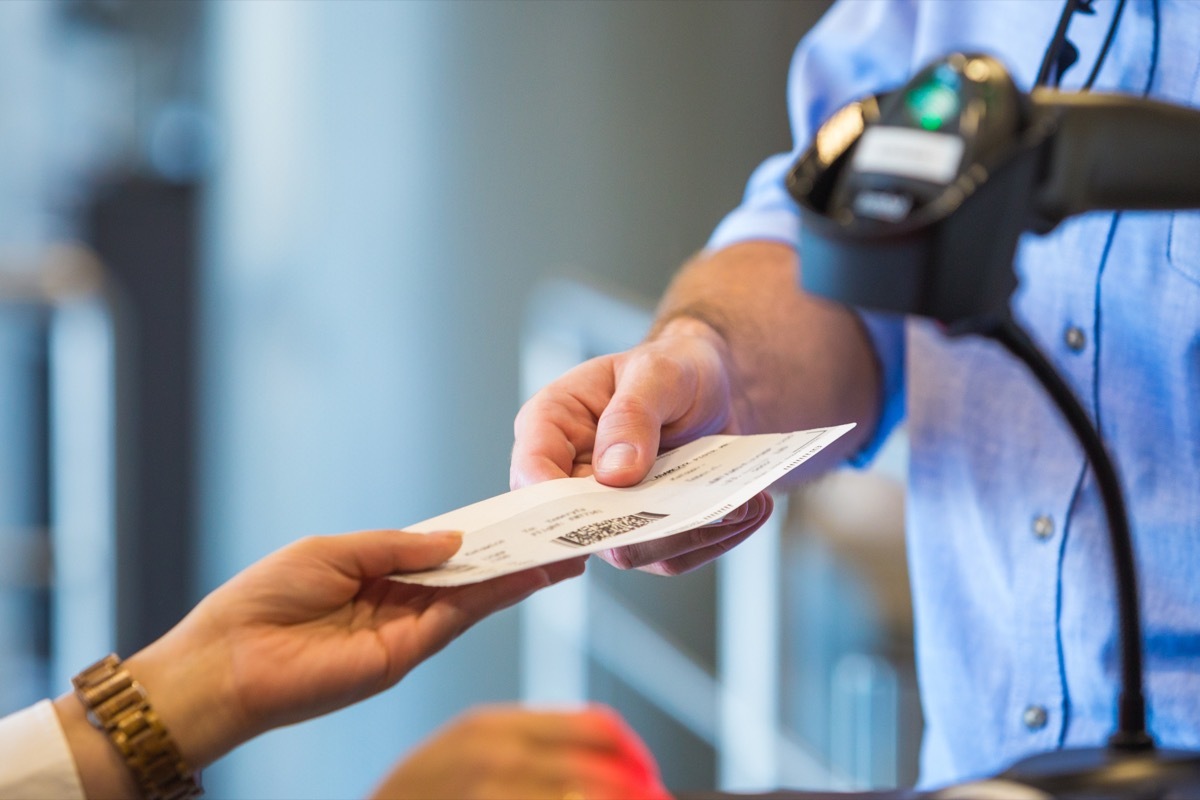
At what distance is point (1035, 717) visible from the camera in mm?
826

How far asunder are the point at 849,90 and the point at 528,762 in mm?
790

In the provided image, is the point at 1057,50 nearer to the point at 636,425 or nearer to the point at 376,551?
the point at 636,425

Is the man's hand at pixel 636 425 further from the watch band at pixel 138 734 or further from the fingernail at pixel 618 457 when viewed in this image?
the watch band at pixel 138 734

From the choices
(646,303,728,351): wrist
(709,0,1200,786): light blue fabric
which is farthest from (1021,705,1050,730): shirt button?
(646,303,728,351): wrist

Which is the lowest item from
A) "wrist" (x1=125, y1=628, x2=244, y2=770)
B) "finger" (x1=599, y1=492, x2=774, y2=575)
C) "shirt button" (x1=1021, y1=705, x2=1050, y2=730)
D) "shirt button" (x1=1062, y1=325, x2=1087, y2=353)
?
"shirt button" (x1=1021, y1=705, x2=1050, y2=730)

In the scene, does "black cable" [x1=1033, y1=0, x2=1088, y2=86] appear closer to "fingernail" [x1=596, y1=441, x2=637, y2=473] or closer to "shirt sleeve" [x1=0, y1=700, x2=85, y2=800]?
"fingernail" [x1=596, y1=441, x2=637, y2=473]

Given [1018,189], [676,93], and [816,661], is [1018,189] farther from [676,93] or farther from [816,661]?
[676,93]

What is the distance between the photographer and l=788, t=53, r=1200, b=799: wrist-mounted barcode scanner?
21.0 inches

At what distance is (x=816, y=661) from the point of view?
2.17 metres

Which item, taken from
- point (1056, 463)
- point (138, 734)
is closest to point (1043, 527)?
point (1056, 463)

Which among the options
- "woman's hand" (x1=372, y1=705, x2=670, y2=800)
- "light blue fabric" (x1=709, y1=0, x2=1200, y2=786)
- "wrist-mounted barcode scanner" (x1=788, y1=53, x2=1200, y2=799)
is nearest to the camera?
"woman's hand" (x1=372, y1=705, x2=670, y2=800)

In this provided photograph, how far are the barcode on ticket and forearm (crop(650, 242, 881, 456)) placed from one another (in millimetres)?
→ 264

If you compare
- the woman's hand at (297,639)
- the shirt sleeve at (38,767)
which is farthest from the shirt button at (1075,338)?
the shirt sleeve at (38,767)

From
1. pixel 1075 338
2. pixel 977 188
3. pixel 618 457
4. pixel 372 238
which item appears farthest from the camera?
pixel 372 238
